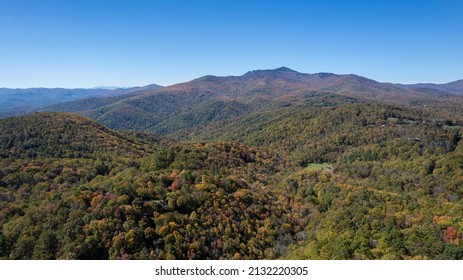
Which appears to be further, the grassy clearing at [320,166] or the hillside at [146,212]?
the grassy clearing at [320,166]

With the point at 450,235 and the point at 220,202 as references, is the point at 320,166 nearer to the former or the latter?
the point at 220,202

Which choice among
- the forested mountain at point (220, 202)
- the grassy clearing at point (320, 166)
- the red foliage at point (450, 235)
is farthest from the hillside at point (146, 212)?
the grassy clearing at point (320, 166)

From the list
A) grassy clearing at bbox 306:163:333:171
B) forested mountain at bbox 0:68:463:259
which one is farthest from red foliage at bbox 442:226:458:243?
grassy clearing at bbox 306:163:333:171

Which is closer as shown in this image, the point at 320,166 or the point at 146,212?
the point at 146,212

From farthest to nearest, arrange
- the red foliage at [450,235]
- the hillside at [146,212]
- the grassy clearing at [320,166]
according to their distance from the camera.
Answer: the grassy clearing at [320,166]
the red foliage at [450,235]
the hillside at [146,212]

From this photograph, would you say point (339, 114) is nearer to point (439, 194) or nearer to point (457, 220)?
point (439, 194)

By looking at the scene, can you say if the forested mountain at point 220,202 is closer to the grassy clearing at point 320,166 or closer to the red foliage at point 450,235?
the red foliage at point 450,235

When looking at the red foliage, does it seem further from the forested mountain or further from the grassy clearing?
the grassy clearing

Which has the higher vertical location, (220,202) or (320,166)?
(220,202)

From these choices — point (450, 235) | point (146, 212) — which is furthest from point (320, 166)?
point (146, 212)

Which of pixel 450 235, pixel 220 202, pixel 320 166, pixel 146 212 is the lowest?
pixel 320 166
